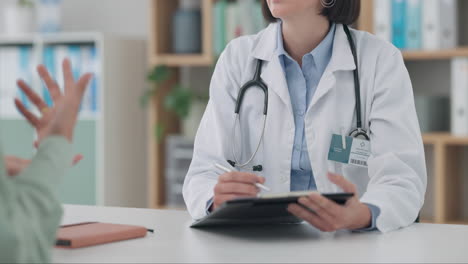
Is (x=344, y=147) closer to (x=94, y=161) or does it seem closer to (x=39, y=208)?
(x=39, y=208)

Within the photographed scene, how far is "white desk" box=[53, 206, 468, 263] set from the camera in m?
1.29

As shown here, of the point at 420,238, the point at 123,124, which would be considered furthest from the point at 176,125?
the point at 420,238

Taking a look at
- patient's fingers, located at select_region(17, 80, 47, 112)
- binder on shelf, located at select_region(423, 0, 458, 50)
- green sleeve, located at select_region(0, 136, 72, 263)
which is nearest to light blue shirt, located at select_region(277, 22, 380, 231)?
patient's fingers, located at select_region(17, 80, 47, 112)

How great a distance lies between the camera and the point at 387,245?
1.42 m

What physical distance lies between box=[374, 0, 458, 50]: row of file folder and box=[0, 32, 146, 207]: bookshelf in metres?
1.62

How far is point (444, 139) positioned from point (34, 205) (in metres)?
2.85

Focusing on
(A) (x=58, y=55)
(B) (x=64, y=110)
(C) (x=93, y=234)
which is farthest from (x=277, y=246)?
(A) (x=58, y=55)

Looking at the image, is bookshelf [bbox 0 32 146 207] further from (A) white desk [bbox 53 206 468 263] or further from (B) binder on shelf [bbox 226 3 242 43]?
(A) white desk [bbox 53 206 468 263]

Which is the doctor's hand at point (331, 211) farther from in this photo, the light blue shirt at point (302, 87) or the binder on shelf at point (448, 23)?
the binder on shelf at point (448, 23)

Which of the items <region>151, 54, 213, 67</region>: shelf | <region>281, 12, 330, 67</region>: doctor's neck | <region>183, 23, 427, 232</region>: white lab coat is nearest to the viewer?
<region>183, 23, 427, 232</region>: white lab coat

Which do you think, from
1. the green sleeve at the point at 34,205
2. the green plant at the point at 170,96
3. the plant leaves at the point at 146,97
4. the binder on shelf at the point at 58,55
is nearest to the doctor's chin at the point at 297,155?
the green sleeve at the point at 34,205

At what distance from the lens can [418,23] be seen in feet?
11.9

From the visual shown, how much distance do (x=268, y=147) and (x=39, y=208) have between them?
1009 millimetres

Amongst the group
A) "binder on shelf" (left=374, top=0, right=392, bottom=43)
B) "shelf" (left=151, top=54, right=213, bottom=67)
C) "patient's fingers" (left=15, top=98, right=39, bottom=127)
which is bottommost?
"shelf" (left=151, top=54, right=213, bottom=67)
